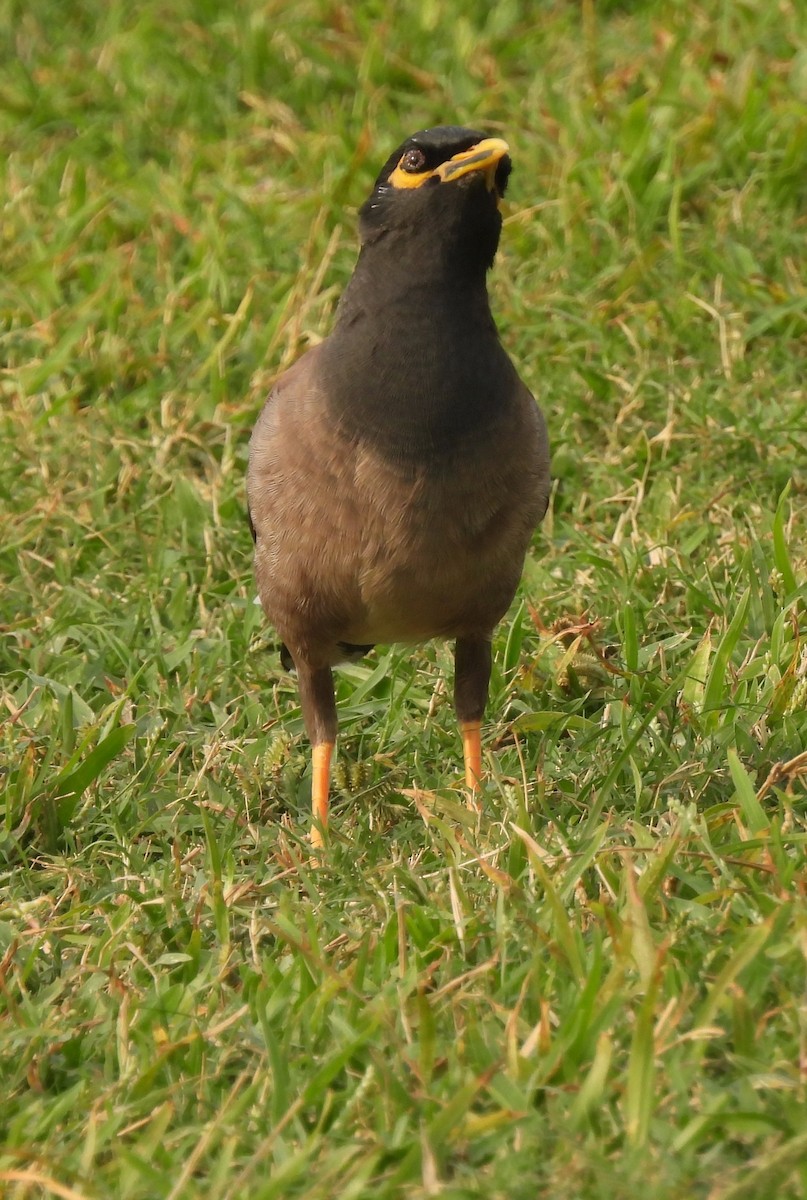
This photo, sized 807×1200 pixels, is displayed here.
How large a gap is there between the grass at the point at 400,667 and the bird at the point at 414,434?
502mm

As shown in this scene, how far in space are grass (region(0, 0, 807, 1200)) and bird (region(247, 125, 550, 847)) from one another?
0.50 m

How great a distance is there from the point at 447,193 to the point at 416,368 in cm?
40

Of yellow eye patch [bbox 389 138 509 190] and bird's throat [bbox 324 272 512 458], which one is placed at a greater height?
yellow eye patch [bbox 389 138 509 190]

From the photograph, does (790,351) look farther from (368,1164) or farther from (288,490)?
(368,1164)

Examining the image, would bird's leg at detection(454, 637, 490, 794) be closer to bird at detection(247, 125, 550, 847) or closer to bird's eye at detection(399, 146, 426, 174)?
bird at detection(247, 125, 550, 847)

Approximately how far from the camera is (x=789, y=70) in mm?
7145

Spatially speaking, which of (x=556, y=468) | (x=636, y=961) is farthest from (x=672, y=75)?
(x=636, y=961)

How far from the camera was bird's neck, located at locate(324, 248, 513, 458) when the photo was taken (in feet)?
13.0

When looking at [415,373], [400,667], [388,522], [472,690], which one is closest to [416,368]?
[415,373]

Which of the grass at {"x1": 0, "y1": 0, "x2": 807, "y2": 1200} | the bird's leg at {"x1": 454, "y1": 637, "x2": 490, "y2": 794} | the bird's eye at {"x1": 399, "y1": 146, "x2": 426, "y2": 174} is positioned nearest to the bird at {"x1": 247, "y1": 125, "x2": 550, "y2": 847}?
the bird's eye at {"x1": 399, "y1": 146, "x2": 426, "y2": 174}

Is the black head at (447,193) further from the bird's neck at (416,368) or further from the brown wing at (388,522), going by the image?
the brown wing at (388,522)

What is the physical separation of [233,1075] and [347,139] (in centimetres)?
471

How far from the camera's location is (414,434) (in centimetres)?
395

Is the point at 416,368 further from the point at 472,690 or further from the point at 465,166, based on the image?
the point at 472,690
